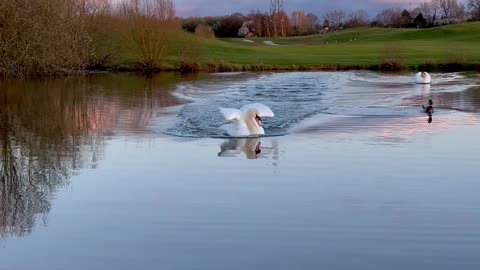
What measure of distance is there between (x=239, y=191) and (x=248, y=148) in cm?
429

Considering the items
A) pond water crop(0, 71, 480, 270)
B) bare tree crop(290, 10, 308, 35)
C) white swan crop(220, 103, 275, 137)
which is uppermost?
bare tree crop(290, 10, 308, 35)

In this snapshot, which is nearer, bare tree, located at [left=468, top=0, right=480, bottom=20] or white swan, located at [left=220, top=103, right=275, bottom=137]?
white swan, located at [left=220, top=103, right=275, bottom=137]

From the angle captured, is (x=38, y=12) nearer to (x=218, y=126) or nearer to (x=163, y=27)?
(x=163, y=27)

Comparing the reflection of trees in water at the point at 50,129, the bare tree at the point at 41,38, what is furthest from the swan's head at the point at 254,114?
the bare tree at the point at 41,38

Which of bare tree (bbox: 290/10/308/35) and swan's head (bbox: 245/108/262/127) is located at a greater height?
bare tree (bbox: 290/10/308/35)

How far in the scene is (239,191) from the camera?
10.5m

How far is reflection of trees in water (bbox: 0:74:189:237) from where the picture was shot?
10.1 meters

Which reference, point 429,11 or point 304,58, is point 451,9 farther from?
point 304,58

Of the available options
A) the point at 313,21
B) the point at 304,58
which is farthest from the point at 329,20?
the point at 304,58

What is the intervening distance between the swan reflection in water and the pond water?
4 cm

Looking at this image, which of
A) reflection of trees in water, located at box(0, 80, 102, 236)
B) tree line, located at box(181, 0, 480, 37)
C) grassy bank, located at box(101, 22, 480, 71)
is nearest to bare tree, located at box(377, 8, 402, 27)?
tree line, located at box(181, 0, 480, 37)

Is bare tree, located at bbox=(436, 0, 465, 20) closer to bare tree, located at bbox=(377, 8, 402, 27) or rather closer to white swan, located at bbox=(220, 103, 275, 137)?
bare tree, located at bbox=(377, 8, 402, 27)

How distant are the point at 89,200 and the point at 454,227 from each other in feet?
15.5

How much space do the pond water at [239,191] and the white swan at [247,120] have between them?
0.30 meters
